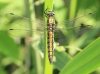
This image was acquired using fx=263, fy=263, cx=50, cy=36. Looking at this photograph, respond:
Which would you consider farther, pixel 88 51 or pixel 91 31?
pixel 91 31

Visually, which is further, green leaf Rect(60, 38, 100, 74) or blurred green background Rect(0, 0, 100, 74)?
blurred green background Rect(0, 0, 100, 74)

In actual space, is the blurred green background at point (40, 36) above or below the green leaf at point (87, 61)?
above

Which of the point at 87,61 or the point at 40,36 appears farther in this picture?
the point at 40,36

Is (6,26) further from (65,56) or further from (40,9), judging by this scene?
(65,56)

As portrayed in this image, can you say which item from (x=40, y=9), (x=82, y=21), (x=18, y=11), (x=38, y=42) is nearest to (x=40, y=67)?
(x=38, y=42)

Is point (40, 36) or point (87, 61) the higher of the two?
point (40, 36)

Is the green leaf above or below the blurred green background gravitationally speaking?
below

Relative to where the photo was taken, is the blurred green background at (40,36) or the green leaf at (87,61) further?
the blurred green background at (40,36)

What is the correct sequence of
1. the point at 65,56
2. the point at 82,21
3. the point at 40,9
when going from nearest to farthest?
the point at 65,56
the point at 82,21
the point at 40,9
